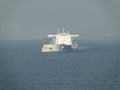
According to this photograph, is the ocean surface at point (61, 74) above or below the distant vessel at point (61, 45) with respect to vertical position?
below

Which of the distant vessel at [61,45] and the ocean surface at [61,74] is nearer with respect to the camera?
the ocean surface at [61,74]

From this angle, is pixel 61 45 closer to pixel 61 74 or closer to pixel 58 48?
pixel 58 48

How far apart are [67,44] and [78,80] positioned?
55932 mm

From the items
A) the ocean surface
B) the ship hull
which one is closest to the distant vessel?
the ship hull

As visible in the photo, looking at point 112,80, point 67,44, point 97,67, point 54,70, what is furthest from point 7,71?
point 67,44

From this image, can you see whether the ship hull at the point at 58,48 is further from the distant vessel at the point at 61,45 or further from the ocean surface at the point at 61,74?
the ocean surface at the point at 61,74

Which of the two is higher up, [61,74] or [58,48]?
[58,48]

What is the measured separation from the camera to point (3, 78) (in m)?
65.1

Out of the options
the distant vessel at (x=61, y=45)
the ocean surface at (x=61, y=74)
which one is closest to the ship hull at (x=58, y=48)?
the distant vessel at (x=61, y=45)

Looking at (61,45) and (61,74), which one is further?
(61,45)

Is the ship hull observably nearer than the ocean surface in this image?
No

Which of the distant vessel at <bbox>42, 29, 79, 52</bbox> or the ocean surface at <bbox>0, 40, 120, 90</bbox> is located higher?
the distant vessel at <bbox>42, 29, 79, 52</bbox>

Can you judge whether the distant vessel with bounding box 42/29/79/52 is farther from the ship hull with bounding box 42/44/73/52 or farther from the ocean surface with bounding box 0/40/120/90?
the ocean surface with bounding box 0/40/120/90

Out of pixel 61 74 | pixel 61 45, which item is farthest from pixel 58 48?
pixel 61 74
